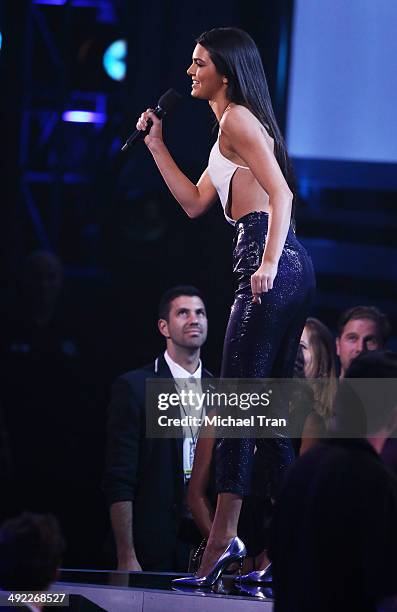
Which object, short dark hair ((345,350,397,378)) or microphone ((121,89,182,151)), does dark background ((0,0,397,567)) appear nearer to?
microphone ((121,89,182,151))

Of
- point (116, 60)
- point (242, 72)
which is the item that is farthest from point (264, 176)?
point (116, 60)

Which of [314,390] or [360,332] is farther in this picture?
[360,332]

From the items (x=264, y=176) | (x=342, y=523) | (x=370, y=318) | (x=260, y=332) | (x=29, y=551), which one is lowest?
(x=29, y=551)

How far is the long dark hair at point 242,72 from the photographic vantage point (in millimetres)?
2697

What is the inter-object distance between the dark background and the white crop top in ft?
4.86

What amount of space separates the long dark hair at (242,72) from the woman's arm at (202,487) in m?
0.82

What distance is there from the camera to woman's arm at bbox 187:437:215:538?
3.05 m

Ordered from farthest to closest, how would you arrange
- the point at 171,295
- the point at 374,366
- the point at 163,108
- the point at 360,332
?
the point at 171,295 → the point at 360,332 → the point at 163,108 → the point at 374,366

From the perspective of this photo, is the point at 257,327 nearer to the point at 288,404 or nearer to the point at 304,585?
the point at 288,404

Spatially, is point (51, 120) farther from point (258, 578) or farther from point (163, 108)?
point (258, 578)

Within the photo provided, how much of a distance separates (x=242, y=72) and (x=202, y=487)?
3.85ft

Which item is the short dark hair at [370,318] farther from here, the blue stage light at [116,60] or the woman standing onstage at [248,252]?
the blue stage light at [116,60]

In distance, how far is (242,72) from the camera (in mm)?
2709

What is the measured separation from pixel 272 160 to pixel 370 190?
2.02m
